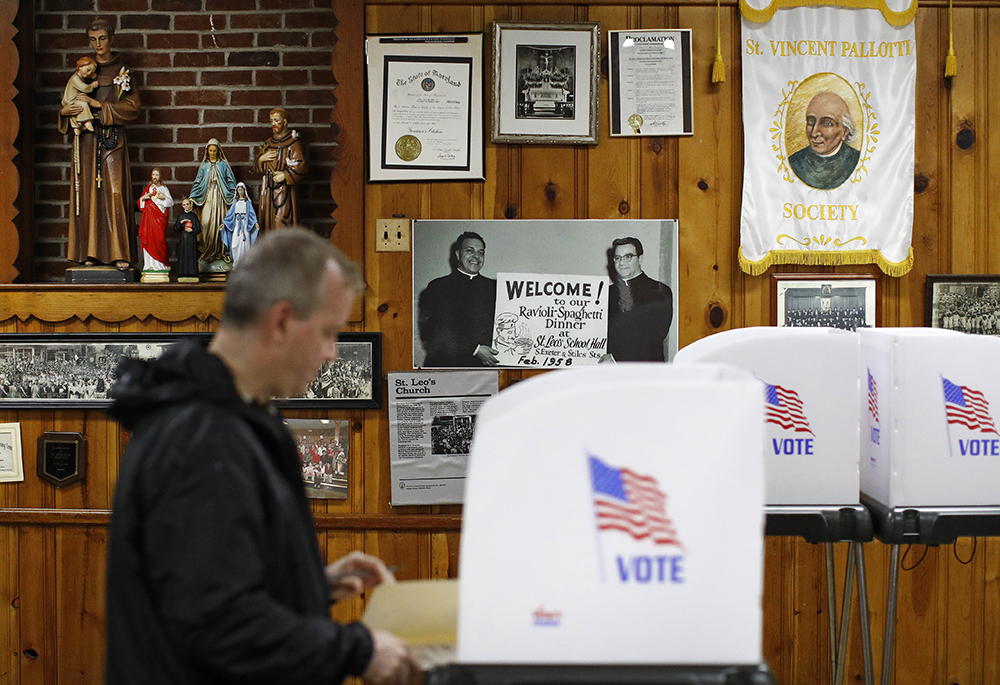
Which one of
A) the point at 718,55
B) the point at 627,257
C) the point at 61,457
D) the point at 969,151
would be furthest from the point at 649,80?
the point at 61,457

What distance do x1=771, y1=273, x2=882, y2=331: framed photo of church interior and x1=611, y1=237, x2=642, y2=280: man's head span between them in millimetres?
472

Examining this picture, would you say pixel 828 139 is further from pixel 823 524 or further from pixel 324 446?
pixel 324 446

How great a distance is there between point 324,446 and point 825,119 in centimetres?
203

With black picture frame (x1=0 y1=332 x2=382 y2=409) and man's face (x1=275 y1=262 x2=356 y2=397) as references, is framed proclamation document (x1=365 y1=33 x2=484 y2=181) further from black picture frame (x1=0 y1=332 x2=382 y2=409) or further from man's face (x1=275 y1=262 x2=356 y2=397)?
man's face (x1=275 y1=262 x2=356 y2=397)

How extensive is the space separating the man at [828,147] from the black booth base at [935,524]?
1.34 meters

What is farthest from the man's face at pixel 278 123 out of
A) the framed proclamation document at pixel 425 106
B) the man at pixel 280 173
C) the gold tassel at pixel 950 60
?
the gold tassel at pixel 950 60

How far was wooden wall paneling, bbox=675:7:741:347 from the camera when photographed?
2766 mm

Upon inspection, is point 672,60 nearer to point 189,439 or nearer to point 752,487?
point 752,487

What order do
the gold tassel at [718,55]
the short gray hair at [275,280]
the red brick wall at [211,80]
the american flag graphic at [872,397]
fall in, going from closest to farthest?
1. the short gray hair at [275,280]
2. the american flag graphic at [872,397]
3. the gold tassel at [718,55]
4. the red brick wall at [211,80]

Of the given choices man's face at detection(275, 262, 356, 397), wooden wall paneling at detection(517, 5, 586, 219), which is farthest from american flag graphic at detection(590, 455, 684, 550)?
wooden wall paneling at detection(517, 5, 586, 219)

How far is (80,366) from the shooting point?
280 centimetres

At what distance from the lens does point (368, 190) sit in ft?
9.10

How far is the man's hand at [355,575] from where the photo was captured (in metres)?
1.43

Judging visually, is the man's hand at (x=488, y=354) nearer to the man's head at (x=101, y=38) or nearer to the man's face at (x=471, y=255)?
the man's face at (x=471, y=255)
